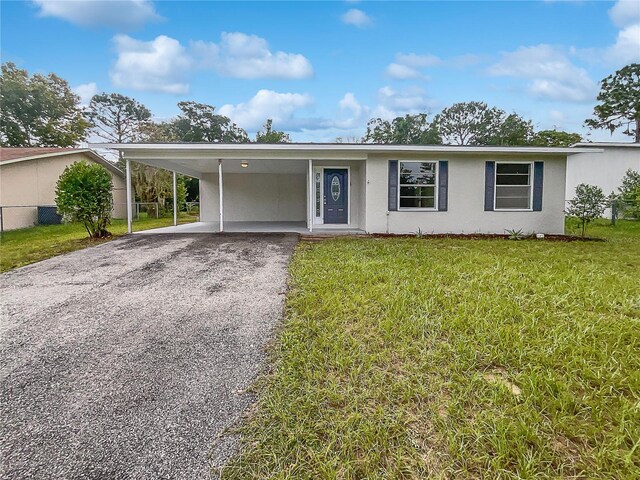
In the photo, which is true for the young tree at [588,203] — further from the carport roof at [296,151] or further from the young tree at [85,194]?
the young tree at [85,194]

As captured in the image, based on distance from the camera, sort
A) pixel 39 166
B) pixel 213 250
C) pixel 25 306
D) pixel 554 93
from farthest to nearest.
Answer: pixel 554 93
pixel 39 166
pixel 213 250
pixel 25 306

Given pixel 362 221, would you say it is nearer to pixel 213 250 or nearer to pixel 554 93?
pixel 213 250

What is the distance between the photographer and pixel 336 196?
11.3m

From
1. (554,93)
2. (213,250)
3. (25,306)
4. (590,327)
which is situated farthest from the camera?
(554,93)

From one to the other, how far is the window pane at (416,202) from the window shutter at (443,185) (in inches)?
9.8

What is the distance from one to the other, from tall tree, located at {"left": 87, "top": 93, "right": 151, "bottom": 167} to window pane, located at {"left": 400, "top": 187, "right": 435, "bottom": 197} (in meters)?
25.8

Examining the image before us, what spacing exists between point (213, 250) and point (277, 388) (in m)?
5.44

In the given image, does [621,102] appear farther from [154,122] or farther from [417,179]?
[154,122]

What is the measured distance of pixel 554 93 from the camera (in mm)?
21219

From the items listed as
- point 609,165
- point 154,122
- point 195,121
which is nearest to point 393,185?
point 609,165

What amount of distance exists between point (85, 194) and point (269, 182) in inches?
283

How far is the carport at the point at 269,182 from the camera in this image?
368 inches

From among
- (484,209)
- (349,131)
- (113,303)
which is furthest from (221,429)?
(349,131)

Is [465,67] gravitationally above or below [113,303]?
above
